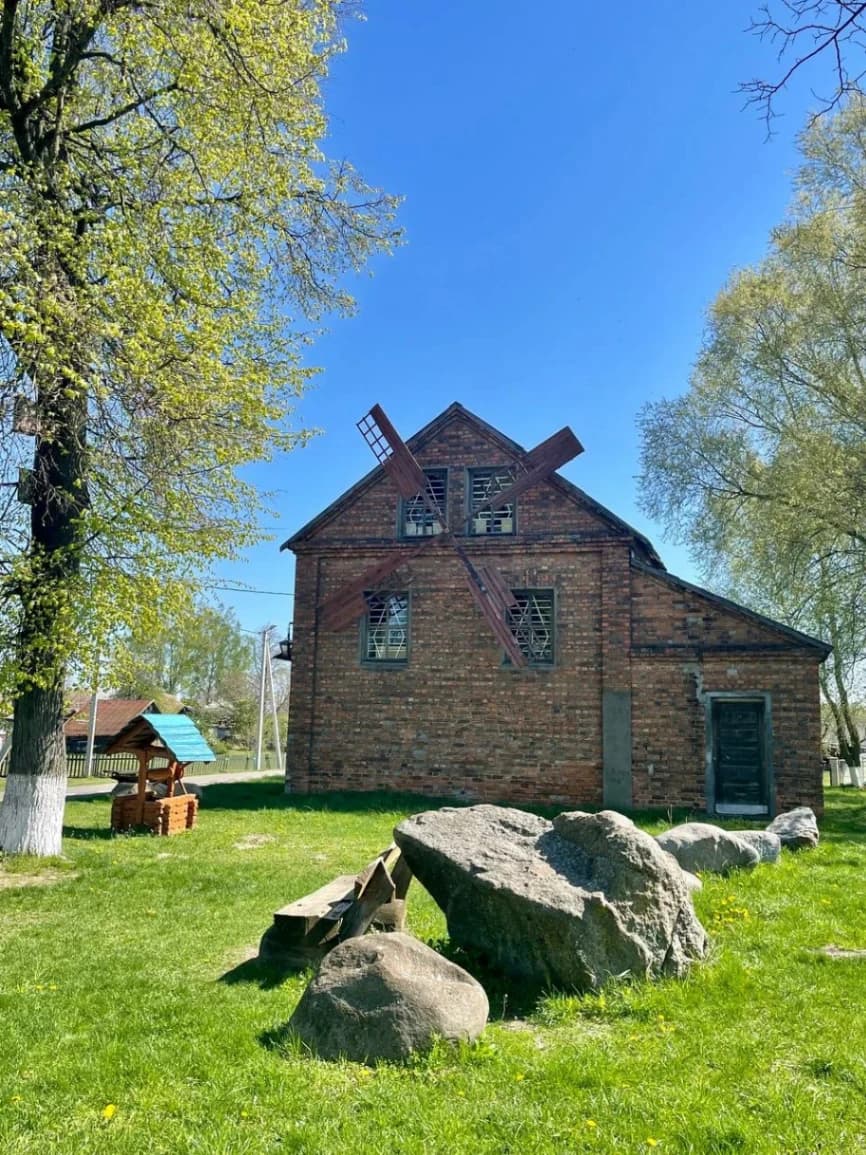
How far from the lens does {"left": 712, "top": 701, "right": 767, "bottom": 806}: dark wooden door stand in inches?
643

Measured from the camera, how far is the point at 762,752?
1634 cm

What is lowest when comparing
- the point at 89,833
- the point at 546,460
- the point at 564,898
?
the point at 89,833

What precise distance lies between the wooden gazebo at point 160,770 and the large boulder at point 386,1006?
9.94 meters

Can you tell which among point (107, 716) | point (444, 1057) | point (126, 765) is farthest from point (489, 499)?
point (107, 716)

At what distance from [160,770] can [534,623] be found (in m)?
7.95

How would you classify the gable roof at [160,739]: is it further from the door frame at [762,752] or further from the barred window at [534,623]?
the door frame at [762,752]

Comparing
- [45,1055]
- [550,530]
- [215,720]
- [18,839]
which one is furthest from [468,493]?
[215,720]

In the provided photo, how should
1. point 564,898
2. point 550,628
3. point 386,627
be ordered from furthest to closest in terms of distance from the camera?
point 386,627 < point 550,628 < point 564,898

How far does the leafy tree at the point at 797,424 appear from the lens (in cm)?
1906

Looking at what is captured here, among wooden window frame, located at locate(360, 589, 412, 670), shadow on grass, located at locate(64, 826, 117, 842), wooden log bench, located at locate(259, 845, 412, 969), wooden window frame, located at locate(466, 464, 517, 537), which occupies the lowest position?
shadow on grass, located at locate(64, 826, 117, 842)

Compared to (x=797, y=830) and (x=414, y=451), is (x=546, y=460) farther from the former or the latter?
(x=797, y=830)

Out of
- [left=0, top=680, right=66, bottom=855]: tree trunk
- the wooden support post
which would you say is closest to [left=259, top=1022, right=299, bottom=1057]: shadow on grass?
[left=0, top=680, right=66, bottom=855]: tree trunk

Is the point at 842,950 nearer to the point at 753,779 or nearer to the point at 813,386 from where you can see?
the point at 753,779

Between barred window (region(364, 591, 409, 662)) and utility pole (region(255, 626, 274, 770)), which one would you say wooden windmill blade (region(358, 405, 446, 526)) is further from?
utility pole (region(255, 626, 274, 770))
